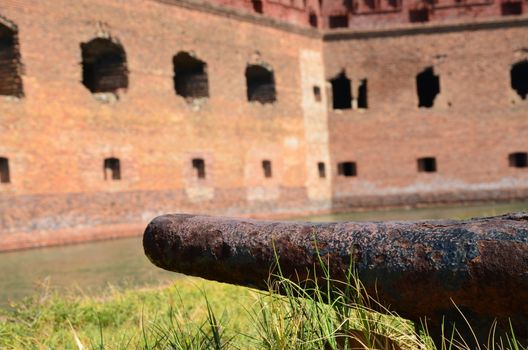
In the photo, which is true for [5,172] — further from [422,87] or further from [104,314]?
[422,87]

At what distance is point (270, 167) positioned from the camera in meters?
17.3

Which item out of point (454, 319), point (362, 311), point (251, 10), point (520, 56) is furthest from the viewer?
point (520, 56)

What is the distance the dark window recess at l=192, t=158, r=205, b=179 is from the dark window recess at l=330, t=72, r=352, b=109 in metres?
7.07

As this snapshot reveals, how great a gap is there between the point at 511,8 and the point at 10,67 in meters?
15.2

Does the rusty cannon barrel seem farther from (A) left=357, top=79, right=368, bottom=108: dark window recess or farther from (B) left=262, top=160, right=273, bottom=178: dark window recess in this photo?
(A) left=357, top=79, right=368, bottom=108: dark window recess

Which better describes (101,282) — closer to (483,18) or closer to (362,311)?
(362,311)

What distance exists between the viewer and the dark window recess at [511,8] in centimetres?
1920

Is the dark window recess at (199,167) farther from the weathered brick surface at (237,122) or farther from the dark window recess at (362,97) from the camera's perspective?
the dark window recess at (362,97)

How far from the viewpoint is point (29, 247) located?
11.8 meters

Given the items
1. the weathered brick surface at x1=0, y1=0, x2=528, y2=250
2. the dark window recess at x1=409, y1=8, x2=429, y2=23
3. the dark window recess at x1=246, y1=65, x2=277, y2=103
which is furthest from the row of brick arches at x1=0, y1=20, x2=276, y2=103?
the dark window recess at x1=409, y1=8, x2=429, y2=23

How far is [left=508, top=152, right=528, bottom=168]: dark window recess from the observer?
1872cm

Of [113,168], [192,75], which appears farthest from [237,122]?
[113,168]

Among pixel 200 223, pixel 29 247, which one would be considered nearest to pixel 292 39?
pixel 29 247

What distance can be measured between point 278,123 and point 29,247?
8137mm
